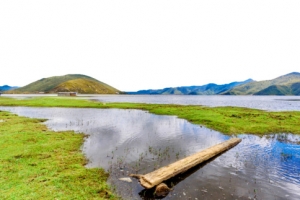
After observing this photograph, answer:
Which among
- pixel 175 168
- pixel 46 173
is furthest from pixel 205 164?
pixel 46 173

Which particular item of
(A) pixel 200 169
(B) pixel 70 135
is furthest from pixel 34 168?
(A) pixel 200 169

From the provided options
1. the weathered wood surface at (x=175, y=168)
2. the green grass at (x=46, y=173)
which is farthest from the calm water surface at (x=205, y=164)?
the green grass at (x=46, y=173)

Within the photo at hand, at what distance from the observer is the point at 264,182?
15547mm

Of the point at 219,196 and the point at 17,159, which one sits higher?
the point at 17,159

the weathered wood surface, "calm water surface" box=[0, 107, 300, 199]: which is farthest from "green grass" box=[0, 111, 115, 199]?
the weathered wood surface

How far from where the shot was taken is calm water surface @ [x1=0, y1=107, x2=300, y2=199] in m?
14.0

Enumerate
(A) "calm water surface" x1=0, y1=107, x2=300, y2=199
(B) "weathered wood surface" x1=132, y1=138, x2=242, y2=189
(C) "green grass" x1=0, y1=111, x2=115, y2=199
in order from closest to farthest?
(C) "green grass" x1=0, y1=111, x2=115, y2=199, (B) "weathered wood surface" x1=132, y1=138, x2=242, y2=189, (A) "calm water surface" x1=0, y1=107, x2=300, y2=199

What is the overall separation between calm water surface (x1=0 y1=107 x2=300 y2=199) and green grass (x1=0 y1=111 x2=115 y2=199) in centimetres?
160

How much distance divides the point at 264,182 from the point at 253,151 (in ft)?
29.0

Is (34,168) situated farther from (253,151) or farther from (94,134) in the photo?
(253,151)

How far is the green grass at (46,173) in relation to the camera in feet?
41.2

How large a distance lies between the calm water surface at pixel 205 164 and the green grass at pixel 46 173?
1.60m

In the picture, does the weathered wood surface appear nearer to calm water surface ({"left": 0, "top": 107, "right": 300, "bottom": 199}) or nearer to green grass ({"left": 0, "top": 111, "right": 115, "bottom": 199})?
calm water surface ({"left": 0, "top": 107, "right": 300, "bottom": 199})

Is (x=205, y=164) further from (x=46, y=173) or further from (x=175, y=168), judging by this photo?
(x=46, y=173)
